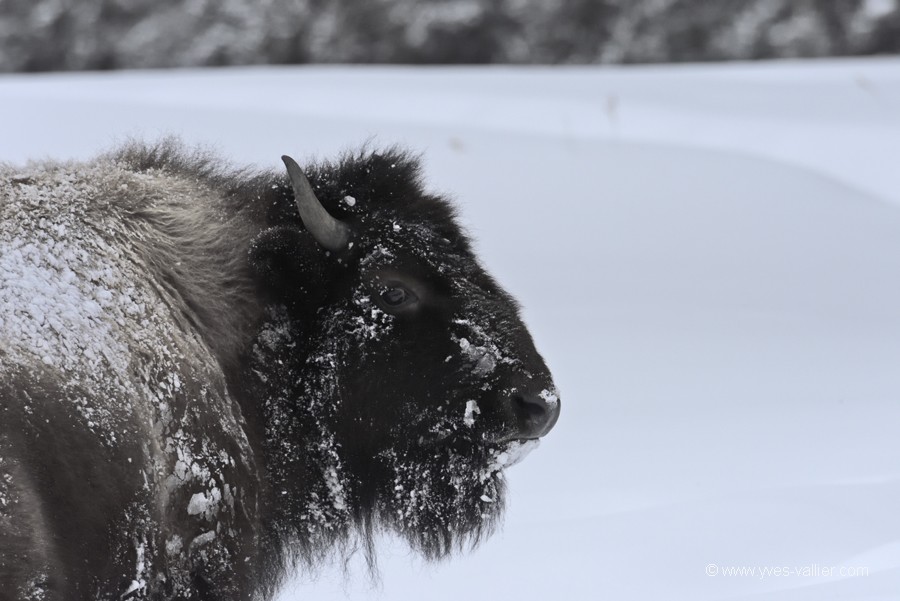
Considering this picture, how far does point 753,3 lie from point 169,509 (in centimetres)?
576

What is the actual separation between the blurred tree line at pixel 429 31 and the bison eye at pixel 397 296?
455cm

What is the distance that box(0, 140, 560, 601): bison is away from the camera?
2.08m

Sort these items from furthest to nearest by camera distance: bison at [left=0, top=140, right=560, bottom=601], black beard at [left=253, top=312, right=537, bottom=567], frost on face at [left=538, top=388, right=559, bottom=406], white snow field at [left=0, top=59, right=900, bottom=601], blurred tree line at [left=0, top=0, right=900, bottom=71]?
blurred tree line at [left=0, top=0, right=900, bottom=71] < white snow field at [left=0, top=59, right=900, bottom=601] < black beard at [left=253, top=312, right=537, bottom=567] < frost on face at [left=538, top=388, right=559, bottom=406] < bison at [left=0, top=140, right=560, bottom=601]

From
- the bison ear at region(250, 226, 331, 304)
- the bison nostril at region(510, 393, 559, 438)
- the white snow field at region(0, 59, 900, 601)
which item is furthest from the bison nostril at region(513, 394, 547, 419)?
the white snow field at region(0, 59, 900, 601)

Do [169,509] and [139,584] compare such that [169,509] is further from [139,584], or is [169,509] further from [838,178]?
[838,178]

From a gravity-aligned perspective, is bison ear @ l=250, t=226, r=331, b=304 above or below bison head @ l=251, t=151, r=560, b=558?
above

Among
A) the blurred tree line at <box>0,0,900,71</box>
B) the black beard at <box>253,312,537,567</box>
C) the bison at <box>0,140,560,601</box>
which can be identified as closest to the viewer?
the bison at <box>0,140,560,601</box>

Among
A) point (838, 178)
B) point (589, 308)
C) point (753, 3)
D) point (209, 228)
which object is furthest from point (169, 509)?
point (753, 3)

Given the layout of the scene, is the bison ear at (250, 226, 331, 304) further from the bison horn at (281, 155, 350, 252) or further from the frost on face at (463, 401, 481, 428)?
the frost on face at (463, 401, 481, 428)

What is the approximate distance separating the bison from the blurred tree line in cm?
428

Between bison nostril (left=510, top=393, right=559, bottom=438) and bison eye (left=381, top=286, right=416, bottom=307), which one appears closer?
bison nostril (left=510, top=393, right=559, bottom=438)

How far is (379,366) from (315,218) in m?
0.40

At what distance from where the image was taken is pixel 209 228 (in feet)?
8.39

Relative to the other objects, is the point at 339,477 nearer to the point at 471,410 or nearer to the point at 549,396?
the point at 471,410
